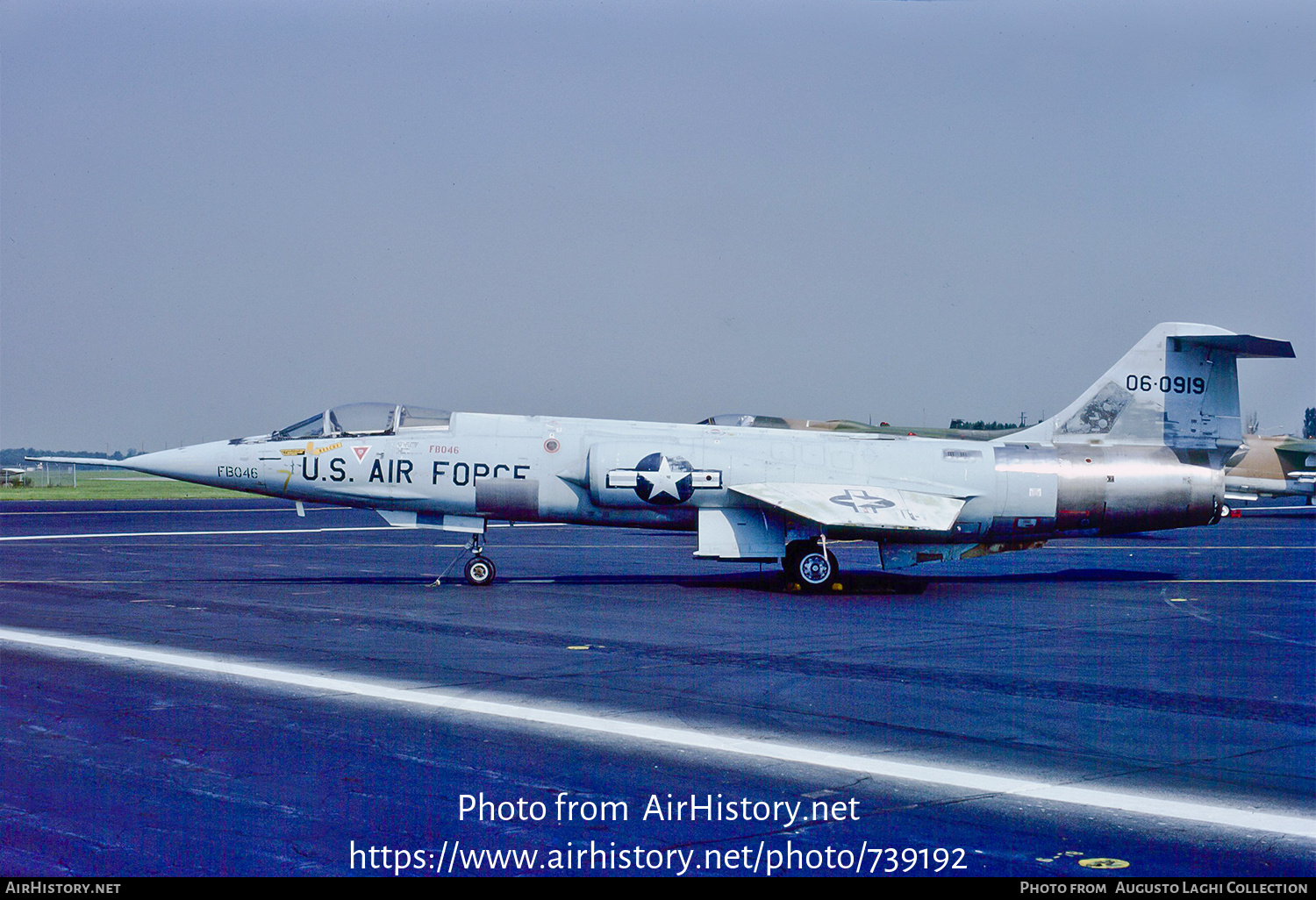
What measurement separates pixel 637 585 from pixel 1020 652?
8.42 meters

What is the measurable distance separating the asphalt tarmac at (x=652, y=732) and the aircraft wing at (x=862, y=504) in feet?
4.15

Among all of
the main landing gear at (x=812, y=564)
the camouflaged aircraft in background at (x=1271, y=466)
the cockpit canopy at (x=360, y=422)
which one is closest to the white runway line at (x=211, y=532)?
the cockpit canopy at (x=360, y=422)

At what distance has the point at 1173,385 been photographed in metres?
21.0

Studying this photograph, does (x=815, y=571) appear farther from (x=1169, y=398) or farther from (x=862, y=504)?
(x=1169, y=398)

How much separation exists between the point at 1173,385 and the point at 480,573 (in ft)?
42.3

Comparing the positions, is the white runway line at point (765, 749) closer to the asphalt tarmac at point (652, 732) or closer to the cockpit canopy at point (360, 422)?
the asphalt tarmac at point (652, 732)

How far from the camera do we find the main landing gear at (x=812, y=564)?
19.4 metres

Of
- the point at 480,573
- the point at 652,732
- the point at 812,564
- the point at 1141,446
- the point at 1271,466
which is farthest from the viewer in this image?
the point at 1271,466

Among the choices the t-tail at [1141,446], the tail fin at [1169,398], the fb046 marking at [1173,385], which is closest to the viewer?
the t-tail at [1141,446]

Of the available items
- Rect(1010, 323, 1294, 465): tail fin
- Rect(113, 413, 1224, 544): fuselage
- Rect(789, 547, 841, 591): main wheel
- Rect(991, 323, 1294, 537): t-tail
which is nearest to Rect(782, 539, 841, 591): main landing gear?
Rect(789, 547, 841, 591): main wheel

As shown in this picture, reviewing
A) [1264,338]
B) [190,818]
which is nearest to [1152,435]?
[1264,338]

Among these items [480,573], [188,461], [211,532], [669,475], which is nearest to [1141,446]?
[669,475]

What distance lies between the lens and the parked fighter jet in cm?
1956

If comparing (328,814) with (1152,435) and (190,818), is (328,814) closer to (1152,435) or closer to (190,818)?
(190,818)
